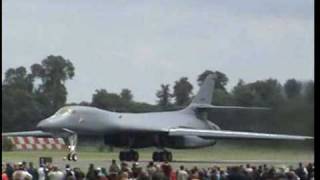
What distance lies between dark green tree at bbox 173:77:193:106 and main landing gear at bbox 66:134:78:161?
46.2m

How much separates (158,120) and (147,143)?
1.33 metres

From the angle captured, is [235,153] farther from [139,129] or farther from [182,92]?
[182,92]

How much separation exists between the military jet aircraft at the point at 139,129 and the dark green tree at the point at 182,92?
36125mm

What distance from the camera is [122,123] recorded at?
152ft

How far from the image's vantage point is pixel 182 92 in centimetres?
9262

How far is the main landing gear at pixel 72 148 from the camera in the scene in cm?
4068

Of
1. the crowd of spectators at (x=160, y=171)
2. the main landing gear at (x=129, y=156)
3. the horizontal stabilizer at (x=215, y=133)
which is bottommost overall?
the crowd of spectators at (x=160, y=171)

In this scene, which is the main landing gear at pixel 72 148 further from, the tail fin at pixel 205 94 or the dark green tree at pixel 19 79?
the dark green tree at pixel 19 79

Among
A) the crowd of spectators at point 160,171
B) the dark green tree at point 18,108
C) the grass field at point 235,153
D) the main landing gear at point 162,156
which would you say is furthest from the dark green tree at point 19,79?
the crowd of spectators at point 160,171

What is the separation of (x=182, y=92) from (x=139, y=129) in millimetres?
45394

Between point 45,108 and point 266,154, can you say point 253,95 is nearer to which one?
point 266,154

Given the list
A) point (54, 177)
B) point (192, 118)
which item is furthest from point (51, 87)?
point (54, 177)

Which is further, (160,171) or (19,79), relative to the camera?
(19,79)

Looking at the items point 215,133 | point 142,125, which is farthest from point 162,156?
point 215,133
